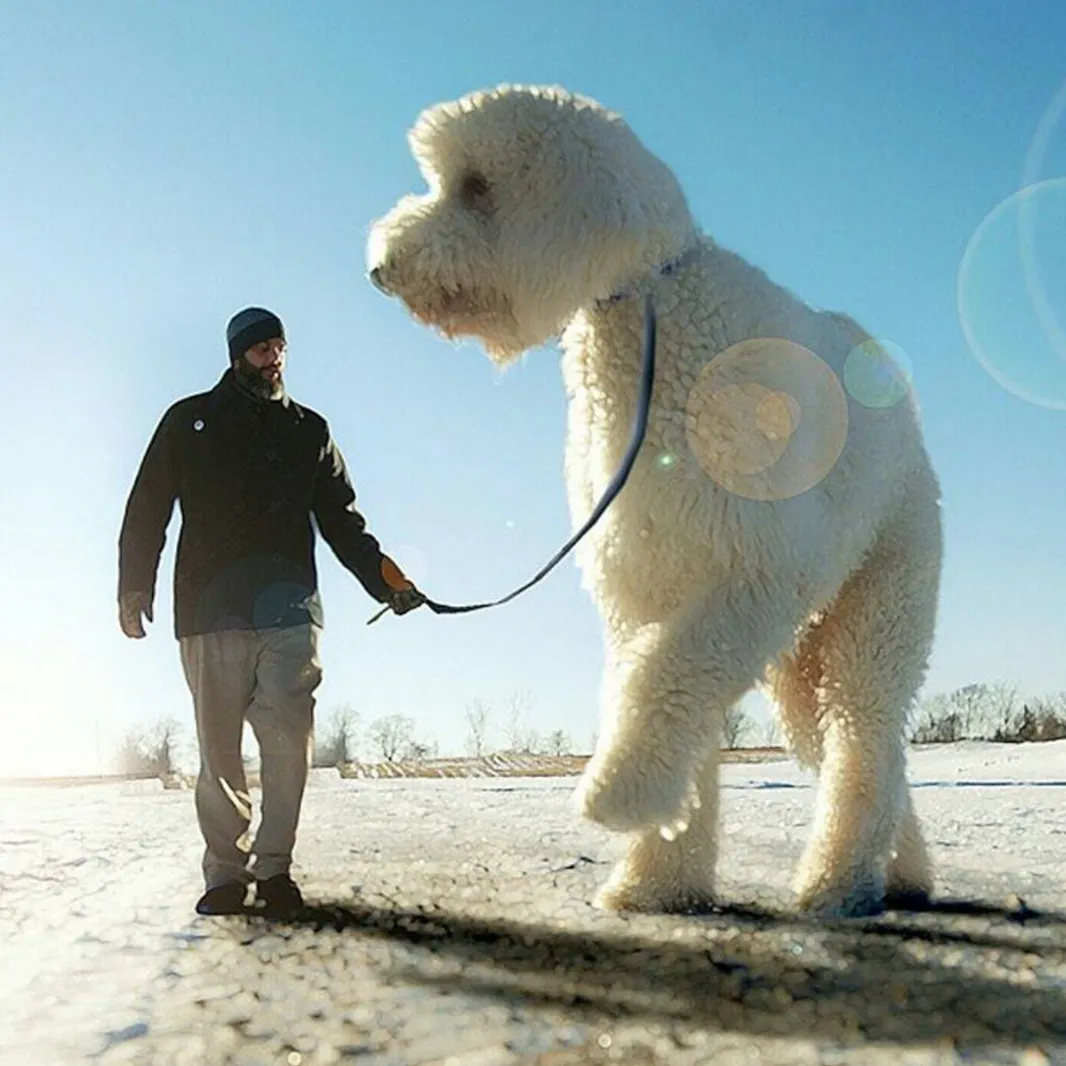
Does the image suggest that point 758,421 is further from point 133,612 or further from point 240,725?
point 133,612

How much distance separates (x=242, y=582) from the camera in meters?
4.50

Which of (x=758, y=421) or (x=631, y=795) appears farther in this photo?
(x=758, y=421)

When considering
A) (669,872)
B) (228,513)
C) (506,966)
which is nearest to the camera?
(506,966)

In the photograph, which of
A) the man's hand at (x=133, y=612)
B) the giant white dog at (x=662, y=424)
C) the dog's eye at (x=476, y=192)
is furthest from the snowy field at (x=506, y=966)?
the dog's eye at (x=476, y=192)

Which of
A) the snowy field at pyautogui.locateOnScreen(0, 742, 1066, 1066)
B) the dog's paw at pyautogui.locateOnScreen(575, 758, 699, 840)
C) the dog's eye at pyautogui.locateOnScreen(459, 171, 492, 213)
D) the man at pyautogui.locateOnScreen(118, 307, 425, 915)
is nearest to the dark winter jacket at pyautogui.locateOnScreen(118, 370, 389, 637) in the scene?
the man at pyautogui.locateOnScreen(118, 307, 425, 915)

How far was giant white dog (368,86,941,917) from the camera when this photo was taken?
11.9ft

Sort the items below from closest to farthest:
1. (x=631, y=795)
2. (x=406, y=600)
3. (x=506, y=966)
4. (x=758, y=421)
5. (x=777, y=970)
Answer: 1. (x=777, y=970)
2. (x=506, y=966)
3. (x=631, y=795)
4. (x=758, y=421)
5. (x=406, y=600)

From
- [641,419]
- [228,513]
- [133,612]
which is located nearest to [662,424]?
[641,419]

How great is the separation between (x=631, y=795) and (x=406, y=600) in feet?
5.28

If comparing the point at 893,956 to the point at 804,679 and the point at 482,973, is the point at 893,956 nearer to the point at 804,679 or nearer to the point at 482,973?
the point at 482,973

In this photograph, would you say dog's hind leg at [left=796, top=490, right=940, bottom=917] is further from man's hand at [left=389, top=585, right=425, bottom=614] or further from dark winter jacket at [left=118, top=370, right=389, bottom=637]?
dark winter jacket at [left=118, top=370, right=389, bottom=637]

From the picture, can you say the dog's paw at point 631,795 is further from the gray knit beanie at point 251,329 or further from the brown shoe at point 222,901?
the gray knit beanie at point 251,329

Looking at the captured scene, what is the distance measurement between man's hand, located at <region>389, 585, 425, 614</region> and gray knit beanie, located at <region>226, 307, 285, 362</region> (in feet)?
3.41

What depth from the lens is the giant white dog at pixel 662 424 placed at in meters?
3.64
